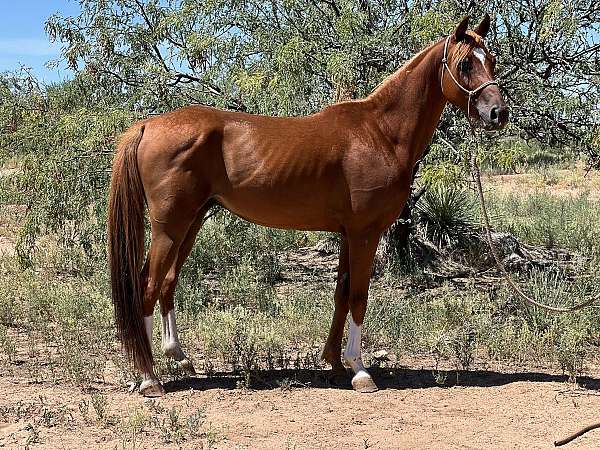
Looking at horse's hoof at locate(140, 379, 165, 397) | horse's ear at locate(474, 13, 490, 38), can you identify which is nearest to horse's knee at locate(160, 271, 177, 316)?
horse's hoof at locate(140, 379, 165, 397)

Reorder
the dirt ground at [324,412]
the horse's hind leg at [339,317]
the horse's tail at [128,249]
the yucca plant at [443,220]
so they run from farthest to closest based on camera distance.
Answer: the yucca plant at [443,220]
the horse's hind leg at [339,317]
the horse's tail at [128,249]
the dirt ground at [324,412]

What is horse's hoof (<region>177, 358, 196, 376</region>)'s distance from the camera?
5.88 m

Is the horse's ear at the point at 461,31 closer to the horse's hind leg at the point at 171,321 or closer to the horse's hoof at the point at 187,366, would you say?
the horse's hind leg at the point at 171,321

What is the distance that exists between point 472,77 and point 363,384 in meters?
2.39

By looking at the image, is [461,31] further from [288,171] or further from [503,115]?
[288,171]

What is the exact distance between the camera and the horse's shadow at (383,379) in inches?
227

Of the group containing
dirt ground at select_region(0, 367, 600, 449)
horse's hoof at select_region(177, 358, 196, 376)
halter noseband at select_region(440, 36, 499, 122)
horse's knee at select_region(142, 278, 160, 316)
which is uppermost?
halter noseband at select_region(440, 36, 499, 122)

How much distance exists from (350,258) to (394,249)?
4139 mm

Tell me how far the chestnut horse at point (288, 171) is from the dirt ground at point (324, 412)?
35 cm

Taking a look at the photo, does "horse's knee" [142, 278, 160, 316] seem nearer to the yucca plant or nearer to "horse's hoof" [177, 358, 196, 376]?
"horse's hoof" [177, 358, 196, 376]

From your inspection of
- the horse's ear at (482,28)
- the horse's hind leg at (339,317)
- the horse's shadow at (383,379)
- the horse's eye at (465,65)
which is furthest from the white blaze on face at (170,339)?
the horse's ear at (482,28)

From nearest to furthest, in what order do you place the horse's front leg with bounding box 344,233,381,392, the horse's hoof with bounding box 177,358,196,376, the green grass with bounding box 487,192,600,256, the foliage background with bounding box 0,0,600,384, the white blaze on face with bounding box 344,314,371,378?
the horse's front leg with bounding box 344,233,381,392, the white blaze on face with bounding box 344,314,371,378, the horse's hoof with bounding box 177,358,196,376, the foliage background with bounding box 0,0,600,384, the green grass with bounding box 487,192,600,256

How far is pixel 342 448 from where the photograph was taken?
4.55m

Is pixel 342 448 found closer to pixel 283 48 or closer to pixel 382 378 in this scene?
pixel 382 378
